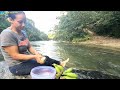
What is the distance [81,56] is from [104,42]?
125 centimetres

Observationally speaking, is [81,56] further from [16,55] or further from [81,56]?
[16,55]

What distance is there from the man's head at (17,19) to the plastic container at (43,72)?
2.07 ft

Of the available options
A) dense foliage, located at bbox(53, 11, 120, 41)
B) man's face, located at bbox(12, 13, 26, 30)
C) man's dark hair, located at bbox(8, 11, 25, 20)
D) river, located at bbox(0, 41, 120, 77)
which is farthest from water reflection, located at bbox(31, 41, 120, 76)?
man's dark hair, located at bbox(8, 11, 25, 20)

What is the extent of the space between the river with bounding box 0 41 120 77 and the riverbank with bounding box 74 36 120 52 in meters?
0.48

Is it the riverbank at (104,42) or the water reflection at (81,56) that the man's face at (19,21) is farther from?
the riverbank at (104,42)

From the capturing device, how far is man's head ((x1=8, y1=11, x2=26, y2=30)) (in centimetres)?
296

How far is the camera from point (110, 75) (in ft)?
11.1

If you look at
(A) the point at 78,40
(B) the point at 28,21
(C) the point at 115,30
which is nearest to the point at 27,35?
(B) the point at 28,21

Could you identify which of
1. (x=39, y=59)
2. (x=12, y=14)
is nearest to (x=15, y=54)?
(x=39, y=59)

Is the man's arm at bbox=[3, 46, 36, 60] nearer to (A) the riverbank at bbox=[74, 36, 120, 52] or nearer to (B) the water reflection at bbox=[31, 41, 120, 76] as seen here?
(B) the water reflection at bbox=[31, 41, 120, 76]

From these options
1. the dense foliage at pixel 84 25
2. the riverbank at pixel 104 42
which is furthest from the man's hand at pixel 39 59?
the riverbank at pixel 104 42
